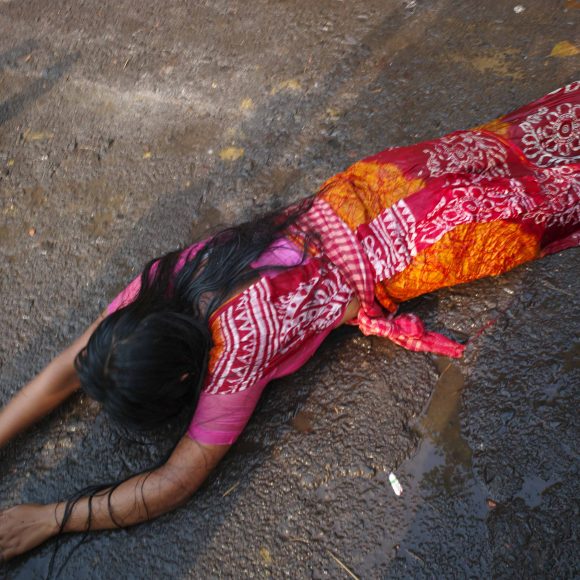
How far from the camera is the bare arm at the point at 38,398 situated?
2016 millimetres

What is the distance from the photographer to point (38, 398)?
205cm

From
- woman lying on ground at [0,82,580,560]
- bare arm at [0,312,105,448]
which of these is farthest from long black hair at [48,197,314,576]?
bare arm at [0,312,105,448]

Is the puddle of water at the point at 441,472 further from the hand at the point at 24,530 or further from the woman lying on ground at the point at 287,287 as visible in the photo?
the hand at the point at 24,530

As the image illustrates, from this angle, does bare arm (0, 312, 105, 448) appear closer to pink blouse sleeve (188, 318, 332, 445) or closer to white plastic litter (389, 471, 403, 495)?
pink blouse sleeve (188, 318, 332, 445)

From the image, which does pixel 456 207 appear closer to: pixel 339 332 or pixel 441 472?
pixel 339 332

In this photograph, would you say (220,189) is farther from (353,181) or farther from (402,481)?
(402,481)

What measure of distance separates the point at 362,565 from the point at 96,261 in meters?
1.72

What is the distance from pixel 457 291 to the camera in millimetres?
2207

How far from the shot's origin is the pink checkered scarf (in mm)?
1903

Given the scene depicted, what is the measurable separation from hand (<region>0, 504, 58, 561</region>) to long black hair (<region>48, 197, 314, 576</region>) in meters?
0.05

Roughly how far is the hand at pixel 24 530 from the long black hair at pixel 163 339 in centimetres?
5

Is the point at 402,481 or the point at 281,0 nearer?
the point at 402,481

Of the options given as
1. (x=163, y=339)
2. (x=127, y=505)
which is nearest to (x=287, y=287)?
(x=163, y=339)

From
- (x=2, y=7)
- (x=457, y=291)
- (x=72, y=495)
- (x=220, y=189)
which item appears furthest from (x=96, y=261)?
(x=2, y=7)
